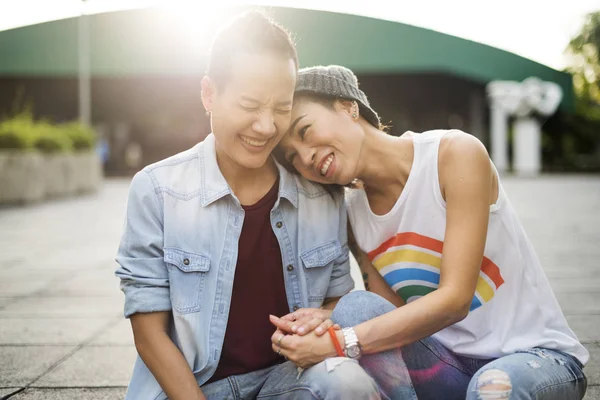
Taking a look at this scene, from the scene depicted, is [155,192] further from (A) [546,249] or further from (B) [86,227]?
(B) [86,227]

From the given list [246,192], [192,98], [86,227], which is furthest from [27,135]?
[192,98]

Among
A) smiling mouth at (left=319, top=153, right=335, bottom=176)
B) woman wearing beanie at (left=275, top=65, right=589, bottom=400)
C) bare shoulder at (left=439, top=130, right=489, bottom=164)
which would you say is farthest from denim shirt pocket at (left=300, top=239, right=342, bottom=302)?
bare shoulder at (left=439, top=130, right=489, bottom=164)

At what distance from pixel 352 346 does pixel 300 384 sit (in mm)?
194

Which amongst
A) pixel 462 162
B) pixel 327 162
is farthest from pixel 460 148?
pixel 327 162

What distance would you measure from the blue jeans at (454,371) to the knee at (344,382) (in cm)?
12

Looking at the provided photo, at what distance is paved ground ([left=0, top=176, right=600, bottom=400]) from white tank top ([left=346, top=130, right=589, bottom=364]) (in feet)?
2.56

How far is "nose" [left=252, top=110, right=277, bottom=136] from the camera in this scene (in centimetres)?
229

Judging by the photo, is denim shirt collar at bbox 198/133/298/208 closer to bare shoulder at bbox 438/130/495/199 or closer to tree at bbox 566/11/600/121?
bare shoulder at bbox 438/130/495/199

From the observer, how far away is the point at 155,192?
2305mm

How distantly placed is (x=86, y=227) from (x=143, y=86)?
21222 mm

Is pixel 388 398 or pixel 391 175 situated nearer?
pixel 388 398

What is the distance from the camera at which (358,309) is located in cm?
227

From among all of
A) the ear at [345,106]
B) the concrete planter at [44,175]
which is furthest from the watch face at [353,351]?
the concrete planter at [44,175]

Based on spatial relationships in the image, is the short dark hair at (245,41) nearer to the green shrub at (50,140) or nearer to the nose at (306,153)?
the nose at (306,153)
